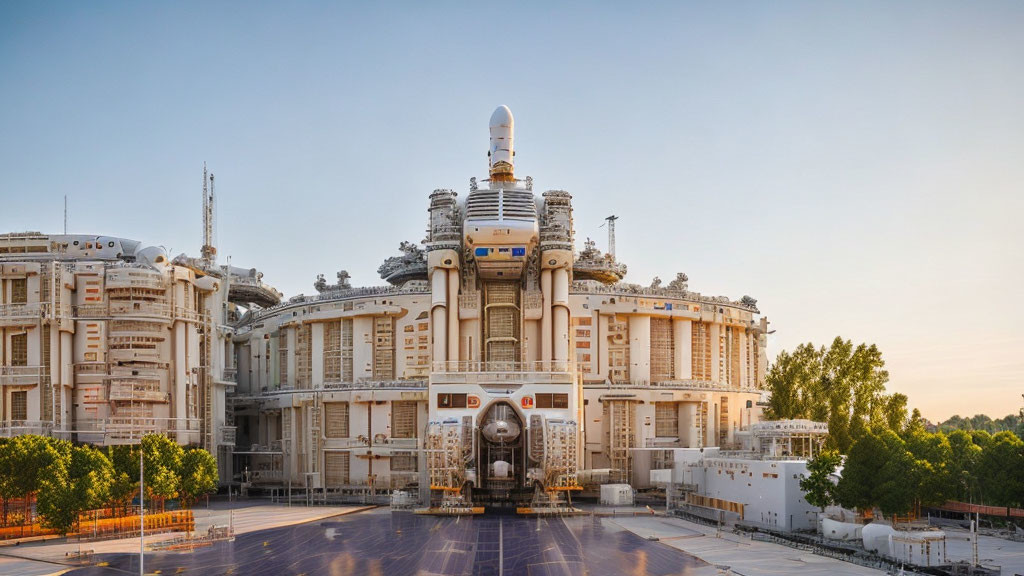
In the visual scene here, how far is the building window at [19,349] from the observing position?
76.8 metres

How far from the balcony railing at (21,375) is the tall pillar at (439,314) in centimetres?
3178

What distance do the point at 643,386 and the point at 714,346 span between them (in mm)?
10771

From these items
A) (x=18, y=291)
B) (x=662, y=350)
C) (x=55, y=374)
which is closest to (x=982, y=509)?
(x=662, y=350)

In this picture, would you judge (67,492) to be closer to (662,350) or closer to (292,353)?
(292,353)

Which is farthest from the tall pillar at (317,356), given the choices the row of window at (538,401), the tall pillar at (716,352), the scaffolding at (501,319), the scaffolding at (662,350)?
the tall pillar at (716,352)

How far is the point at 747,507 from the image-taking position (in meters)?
68.0

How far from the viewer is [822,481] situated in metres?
60.0

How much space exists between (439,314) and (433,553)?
33008 mm

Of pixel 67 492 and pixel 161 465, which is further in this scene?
pixel 161 465

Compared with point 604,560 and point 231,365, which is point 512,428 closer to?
point 604,560

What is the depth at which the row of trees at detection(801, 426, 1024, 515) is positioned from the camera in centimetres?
5719

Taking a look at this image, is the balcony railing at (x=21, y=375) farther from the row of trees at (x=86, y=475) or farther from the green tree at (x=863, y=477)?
the green tree at (x=863, y=477)

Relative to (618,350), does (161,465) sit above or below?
below

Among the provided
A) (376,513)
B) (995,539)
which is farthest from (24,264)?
(995,539)
